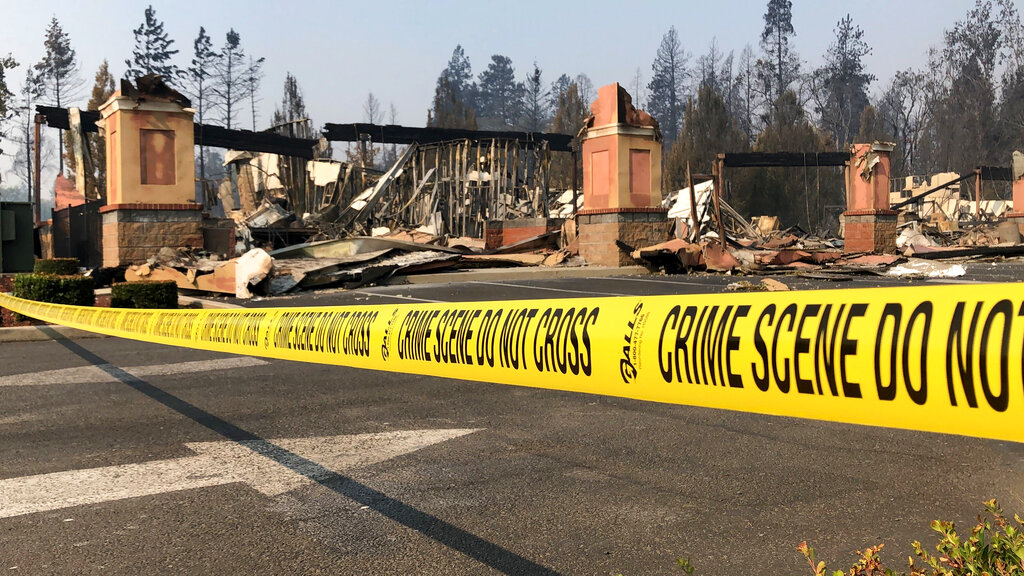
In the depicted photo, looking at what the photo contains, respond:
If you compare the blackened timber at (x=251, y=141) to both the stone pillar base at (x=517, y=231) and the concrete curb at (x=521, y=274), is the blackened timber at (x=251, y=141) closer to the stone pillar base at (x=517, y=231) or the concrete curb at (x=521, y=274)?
the stone pillar base at (x=517, y=231)

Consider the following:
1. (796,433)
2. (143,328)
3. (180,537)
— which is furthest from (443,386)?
(180,537)

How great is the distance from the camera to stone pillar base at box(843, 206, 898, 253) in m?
26.5

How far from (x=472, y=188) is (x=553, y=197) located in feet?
27.5

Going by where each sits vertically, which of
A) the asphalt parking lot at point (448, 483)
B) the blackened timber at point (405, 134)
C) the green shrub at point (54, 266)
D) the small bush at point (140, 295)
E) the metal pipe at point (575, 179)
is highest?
the blackened timber at point (405, 134)

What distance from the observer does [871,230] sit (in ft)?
86.9

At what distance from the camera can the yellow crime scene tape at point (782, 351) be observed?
1.28 metres

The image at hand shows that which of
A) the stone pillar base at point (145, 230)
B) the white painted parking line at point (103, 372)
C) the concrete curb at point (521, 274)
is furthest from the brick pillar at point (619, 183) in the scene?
the white painted parking line at point (103, 372)

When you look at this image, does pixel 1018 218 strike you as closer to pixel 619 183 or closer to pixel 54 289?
pixel 619 183

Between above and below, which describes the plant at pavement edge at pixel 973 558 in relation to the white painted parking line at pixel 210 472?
above

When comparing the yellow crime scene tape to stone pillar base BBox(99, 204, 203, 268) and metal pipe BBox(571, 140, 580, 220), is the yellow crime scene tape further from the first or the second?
metal pipe BBox(571, 140, 580, 220)

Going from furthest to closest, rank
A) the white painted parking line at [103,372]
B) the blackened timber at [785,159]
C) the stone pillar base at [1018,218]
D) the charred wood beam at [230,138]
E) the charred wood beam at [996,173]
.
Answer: the charred wood beam at [996,173] → the blackened timber at [785,159] → the stone pillar base at [1018,218] → the charred wood beam at [230,138] → the white painted parking line at [103,372]

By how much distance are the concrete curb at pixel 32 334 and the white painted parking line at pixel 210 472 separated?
20.4 feet

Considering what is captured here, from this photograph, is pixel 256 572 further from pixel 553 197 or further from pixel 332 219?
pixel 553 197

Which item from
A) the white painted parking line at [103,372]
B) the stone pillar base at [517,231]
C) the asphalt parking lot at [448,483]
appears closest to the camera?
the asphalt parking lot at [448,483]
